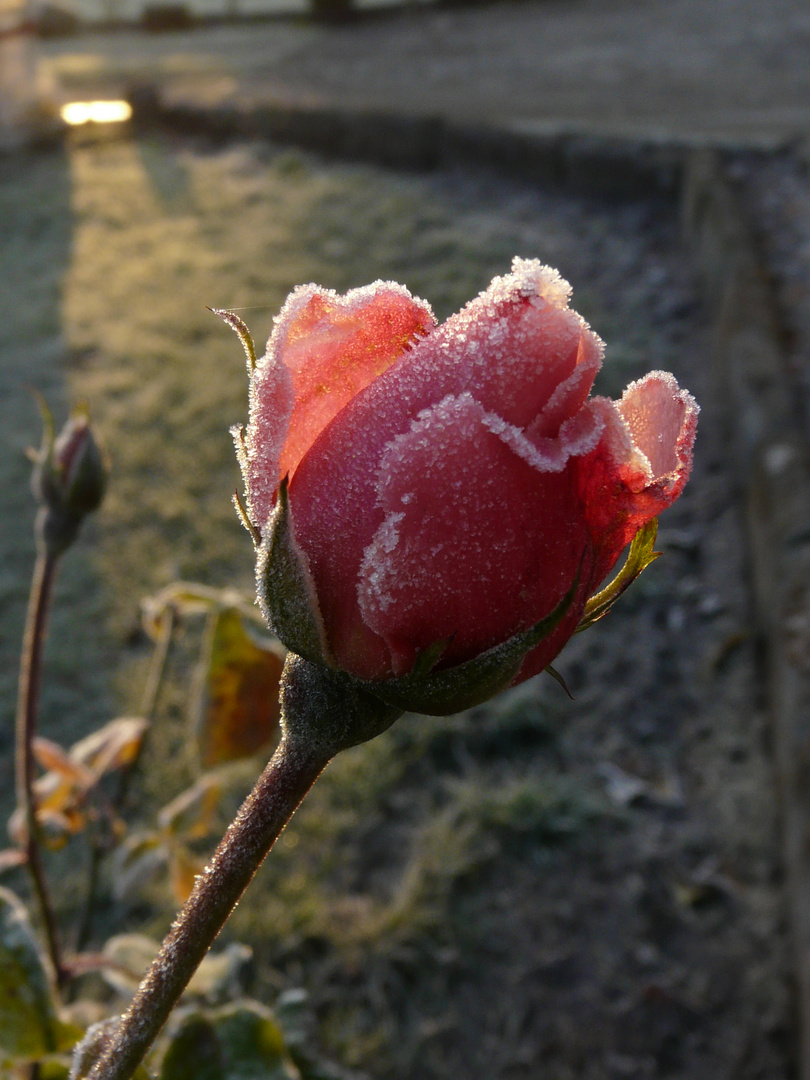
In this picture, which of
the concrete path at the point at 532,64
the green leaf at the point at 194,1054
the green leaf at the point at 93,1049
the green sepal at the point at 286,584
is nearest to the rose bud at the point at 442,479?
the green sepal at the point at 286,584

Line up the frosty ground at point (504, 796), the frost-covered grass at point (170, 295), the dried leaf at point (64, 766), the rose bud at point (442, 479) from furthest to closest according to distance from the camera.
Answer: the frost-covered grass at point (170, 295)
the frosty ground at point (504, 796)
the dried leaf at point (64, 766)
the rose bud at point (442, 479)

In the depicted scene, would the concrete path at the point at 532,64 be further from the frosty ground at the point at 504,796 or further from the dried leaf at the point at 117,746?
the dried leaf at the point at 117,746

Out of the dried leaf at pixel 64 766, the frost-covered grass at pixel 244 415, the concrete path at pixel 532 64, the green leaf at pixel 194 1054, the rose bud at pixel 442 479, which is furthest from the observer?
the concrete path at pixel 532 64

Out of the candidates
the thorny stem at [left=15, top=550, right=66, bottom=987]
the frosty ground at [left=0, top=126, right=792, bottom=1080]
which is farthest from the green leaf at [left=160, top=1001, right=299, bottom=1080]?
the frosty ground at [left=0, top=126, right=792, bottom=1080]

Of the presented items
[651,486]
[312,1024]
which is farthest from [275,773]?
[312,1024]

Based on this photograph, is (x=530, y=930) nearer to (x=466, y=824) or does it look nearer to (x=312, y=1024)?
(x=466, y=824)

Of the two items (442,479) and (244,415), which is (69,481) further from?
(244,415)

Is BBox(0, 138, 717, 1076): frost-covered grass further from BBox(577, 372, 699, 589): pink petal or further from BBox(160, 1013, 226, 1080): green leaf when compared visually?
BBox(577, 372, 699, 589): pink petal
